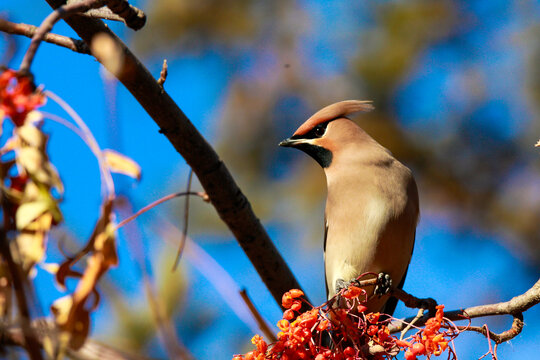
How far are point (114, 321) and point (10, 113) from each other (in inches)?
45.3

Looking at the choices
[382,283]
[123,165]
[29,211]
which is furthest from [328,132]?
[29,211]

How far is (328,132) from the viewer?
3795mm

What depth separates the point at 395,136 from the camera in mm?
6258

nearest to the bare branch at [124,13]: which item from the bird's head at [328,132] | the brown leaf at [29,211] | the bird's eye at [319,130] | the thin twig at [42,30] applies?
the thin twig at [42,30]

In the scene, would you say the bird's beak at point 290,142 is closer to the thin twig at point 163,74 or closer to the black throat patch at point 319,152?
the black throat patch at point 319,152

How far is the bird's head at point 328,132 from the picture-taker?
374cm

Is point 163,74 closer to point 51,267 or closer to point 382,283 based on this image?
point 51,267

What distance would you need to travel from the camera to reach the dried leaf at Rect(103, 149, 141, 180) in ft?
4.38

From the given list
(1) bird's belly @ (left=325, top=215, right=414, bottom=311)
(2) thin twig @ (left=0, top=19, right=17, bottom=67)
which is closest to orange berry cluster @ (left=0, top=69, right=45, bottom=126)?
(2) thin twig @ (left=0, top=19, right=17, bottom=67)

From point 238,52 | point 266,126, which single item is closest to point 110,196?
point 266,126

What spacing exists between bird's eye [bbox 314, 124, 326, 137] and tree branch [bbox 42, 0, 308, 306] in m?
1.23

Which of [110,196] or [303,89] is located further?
[303,89]

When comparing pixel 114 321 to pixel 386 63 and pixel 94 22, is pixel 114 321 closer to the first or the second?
pixel 94 22

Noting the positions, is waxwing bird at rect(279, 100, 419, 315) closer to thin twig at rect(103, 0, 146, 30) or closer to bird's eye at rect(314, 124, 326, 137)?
bird's eye at rect(314, 124, 326, 137)
